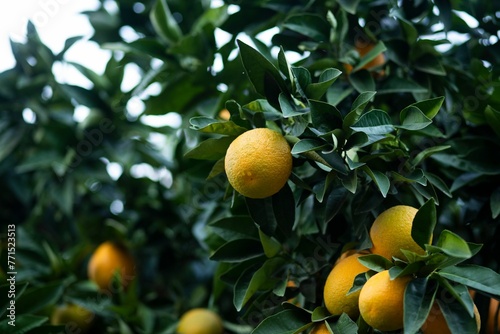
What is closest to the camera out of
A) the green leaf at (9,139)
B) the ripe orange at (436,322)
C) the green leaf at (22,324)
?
the ripe orange at (436,322)

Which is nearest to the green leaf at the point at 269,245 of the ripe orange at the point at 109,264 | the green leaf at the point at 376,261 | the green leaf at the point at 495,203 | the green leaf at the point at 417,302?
the green leaf at the point at 376,261

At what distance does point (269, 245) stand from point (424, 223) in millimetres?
401

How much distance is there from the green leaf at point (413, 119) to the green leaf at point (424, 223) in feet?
0.53

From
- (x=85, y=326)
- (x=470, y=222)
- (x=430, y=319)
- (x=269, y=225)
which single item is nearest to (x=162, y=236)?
(x=85, y=326)

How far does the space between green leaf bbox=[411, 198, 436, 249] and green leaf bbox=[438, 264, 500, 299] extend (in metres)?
0.07

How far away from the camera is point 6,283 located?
5.20 ft

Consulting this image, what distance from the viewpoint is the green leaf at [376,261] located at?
1150mm

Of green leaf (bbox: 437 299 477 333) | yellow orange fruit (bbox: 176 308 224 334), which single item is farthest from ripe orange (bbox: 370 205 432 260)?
yellow orange fruit (bbox: 176 308 224 334)

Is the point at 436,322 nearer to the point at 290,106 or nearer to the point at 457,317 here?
the point at 457,317

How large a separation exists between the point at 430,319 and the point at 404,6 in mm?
994

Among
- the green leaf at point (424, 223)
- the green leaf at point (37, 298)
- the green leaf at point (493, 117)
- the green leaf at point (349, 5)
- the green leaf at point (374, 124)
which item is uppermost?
the green leaf at point (349, 5)

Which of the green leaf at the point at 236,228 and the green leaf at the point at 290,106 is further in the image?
the green leaf at the point at 236,228

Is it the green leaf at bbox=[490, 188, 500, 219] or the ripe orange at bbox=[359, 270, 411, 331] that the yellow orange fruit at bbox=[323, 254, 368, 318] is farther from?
the green leaf at bbox=[490, 188, 500, 219]

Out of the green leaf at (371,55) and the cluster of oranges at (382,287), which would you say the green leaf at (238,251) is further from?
the green leaf at (371,55)
